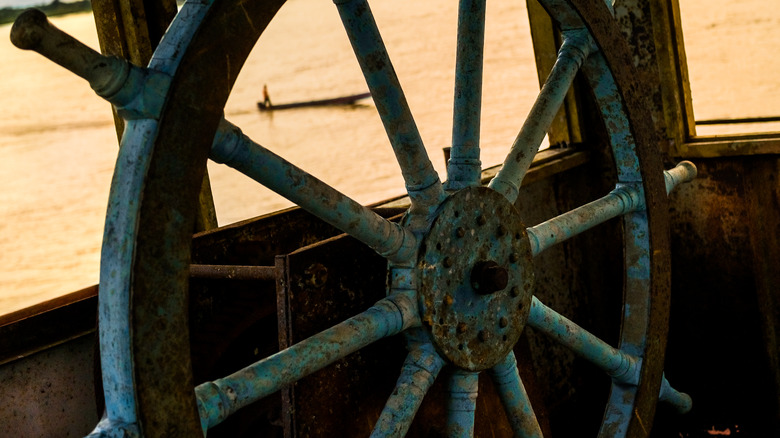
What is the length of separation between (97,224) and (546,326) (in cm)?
412

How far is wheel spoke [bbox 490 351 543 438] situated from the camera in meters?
1.89

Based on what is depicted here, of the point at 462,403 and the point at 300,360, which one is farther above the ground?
the point at 300,360

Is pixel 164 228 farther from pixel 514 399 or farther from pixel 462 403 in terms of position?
pixel 514 399

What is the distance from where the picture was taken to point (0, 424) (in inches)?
79.8

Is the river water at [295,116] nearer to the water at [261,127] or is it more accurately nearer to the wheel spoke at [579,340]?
the water at [261,127]

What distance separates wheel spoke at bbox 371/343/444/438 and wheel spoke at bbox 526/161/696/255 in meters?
0.35

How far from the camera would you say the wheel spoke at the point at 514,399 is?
1.89 m

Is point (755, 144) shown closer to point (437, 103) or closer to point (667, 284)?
point (667, 284)

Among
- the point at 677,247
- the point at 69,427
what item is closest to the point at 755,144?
the point at 677,247

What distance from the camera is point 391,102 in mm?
1640

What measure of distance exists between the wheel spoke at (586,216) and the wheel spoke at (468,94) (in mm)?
217

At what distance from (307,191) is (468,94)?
1.69 feet

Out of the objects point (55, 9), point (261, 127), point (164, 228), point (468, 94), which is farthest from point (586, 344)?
point (261, 127)

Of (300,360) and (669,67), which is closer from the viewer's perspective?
(300,360)
